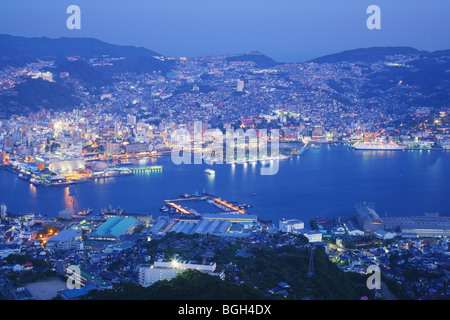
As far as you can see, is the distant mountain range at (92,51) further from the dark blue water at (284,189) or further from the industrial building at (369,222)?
the industrial building at (369,222)

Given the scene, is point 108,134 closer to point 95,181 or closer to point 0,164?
point 0,164

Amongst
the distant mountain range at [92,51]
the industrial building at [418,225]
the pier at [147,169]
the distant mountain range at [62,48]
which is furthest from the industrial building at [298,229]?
the distant mountain range at [62,48]

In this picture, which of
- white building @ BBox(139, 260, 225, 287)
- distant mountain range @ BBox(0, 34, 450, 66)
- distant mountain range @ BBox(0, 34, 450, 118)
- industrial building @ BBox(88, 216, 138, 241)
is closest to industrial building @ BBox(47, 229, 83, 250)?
industrial building @ BBox(88, 216, 138, 241)

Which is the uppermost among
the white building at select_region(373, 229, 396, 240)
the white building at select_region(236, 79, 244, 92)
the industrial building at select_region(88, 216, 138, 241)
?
the white building at select_region(236, 79, 244, 92)

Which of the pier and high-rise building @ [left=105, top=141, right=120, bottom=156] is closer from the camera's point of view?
the pier

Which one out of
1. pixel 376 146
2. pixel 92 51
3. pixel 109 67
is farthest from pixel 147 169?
pixel 92 51

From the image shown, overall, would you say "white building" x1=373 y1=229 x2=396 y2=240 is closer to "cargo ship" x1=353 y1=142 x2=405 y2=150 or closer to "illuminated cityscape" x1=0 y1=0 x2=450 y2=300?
"illuminated cityscape" x1=0 y1=0 x2=450 y2=300

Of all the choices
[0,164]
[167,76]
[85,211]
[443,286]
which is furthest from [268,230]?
[167,76]
